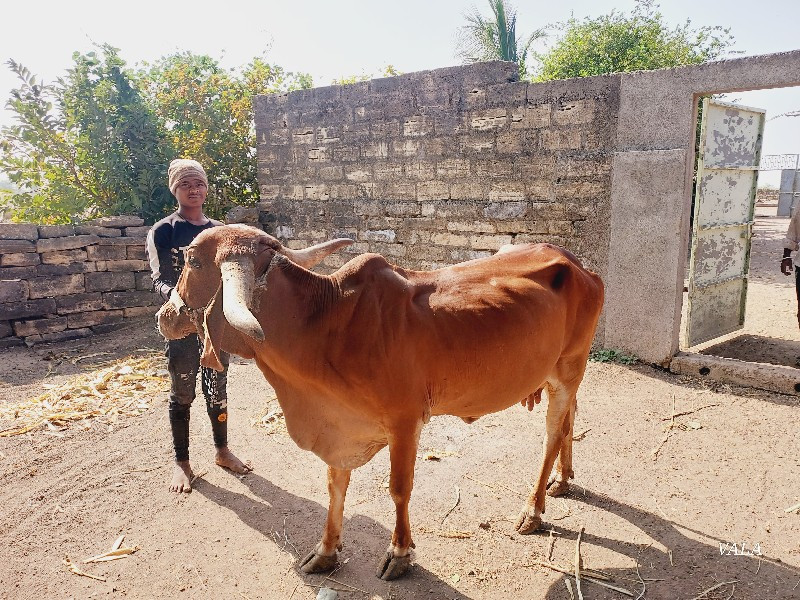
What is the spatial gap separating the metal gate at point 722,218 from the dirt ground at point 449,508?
4.29 ft

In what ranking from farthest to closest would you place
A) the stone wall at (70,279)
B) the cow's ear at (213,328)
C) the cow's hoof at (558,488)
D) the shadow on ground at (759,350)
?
the stone wall at (70,279) < the shadow on ground at (759,350) < the cow's hoof at (558,488) < the cow's ear at (213,328)

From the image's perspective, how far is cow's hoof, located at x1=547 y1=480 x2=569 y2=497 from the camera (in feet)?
11.9

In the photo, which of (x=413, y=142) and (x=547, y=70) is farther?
(x=547, y=70)

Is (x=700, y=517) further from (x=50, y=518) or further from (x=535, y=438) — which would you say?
(x=50, y=518)

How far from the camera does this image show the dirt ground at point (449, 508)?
288 cm

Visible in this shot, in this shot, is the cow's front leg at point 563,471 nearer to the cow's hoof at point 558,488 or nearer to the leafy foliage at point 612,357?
the cow's hoof at point 558,488

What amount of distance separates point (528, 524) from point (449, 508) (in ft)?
1.61

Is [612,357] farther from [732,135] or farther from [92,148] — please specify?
[92,148]

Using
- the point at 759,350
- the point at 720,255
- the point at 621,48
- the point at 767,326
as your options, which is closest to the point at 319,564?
the point at 720,255

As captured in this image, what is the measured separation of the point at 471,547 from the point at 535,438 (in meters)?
1.50

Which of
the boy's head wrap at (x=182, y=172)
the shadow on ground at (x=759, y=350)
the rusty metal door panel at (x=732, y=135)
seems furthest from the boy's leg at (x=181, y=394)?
the shadow on ground at (x=759, y=350)

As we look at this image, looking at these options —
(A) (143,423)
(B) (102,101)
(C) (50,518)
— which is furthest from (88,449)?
(B) (102,101)

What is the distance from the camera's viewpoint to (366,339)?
2.49m

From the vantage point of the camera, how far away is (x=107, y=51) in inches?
310
